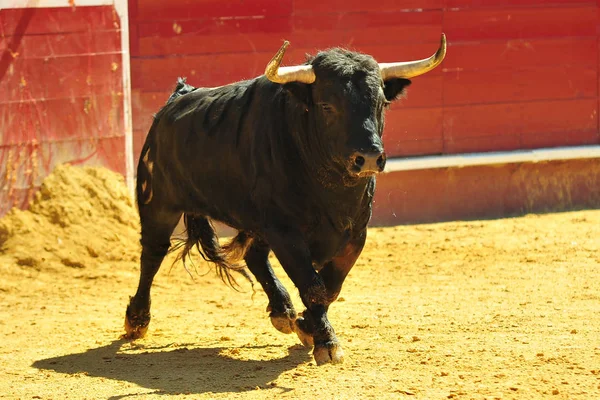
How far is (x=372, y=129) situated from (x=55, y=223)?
3.94m

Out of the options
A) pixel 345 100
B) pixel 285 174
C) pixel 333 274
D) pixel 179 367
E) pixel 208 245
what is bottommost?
pixel 179 367

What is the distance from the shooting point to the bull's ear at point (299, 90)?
5.59 m

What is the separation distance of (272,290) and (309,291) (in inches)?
35.8

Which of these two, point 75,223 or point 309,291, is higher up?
point 75,223

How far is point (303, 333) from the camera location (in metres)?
5.77

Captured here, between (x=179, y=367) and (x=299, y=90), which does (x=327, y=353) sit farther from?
(x=299, y=90)

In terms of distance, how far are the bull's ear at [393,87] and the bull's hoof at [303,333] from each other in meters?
1.17

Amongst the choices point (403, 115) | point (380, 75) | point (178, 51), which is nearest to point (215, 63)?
point (178, 51)

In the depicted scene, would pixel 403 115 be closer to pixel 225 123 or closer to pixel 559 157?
pixel 559 157

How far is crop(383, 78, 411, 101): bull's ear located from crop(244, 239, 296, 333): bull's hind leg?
1169 millimetres

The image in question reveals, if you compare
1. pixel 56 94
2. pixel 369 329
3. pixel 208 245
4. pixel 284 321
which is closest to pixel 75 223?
pixel 56 94

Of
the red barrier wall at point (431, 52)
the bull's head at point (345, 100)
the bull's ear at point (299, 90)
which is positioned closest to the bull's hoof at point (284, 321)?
the bull's head at point (345, 100)

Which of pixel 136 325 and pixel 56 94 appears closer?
pixel 136 325

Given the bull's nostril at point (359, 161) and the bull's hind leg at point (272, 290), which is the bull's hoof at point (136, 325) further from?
the bull's nostril at point (359, 161)
